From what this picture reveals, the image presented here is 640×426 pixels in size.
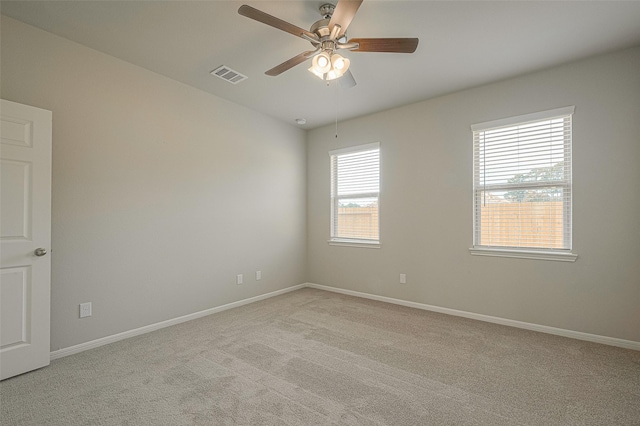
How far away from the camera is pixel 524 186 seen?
338cm

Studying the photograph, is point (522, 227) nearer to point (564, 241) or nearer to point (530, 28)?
point (564, 241)

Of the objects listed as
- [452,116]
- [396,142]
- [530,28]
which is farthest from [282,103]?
[530,28]

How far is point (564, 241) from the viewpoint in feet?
10.5

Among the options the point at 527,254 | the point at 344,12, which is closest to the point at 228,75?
the point at 344,12

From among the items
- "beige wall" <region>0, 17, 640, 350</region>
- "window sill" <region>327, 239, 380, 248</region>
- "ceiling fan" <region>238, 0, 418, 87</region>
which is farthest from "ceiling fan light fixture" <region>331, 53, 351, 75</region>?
"window sill" <region>327, 239, 380, 248</region>

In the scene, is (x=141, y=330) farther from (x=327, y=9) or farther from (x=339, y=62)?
(x=327, y=9)

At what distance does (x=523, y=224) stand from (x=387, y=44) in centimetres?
259

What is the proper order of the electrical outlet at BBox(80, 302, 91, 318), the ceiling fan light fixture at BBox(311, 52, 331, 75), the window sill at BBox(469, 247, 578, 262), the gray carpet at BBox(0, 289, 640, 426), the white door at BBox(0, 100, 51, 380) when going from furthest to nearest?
the window sill at BBox(469, 247, 578, 262), the electrical outlet at BBox(80, 302, 91, 318), the white door at BBox(0, 100, 51, 380), the ceiling fan light fixture at BBox(311, 52, 331, 75), the gray carpet at BBox(0, 289, 640, 426)

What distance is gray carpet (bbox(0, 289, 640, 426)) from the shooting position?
190 cm

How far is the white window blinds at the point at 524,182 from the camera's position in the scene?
3.19 m

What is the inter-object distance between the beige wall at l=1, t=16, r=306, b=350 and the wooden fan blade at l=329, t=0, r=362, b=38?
7.63 feet

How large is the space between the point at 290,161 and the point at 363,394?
3726mm

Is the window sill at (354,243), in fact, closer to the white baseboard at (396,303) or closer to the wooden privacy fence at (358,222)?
the wooden privacy fence at (358,222)

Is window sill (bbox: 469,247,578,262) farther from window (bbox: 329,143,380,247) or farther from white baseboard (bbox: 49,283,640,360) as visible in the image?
window (bbox: 329,143,380,247)
